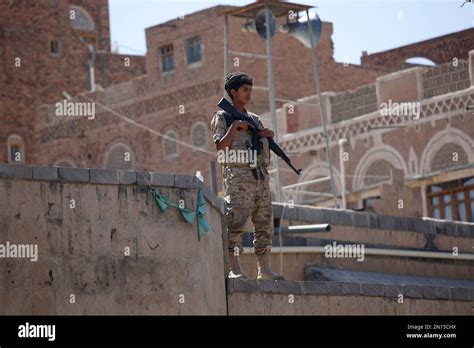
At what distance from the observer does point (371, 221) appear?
20078 mm

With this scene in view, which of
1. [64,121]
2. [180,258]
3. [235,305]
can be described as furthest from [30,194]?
[64,121]

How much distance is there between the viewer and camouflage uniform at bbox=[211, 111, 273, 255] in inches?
537

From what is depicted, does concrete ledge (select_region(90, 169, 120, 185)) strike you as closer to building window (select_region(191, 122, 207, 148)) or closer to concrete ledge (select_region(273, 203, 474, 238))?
concrete ledge (select_region(273, 203, 474, 238))

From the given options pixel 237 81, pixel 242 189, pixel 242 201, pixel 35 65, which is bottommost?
pixel 242 201

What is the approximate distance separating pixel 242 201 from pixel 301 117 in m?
24.6

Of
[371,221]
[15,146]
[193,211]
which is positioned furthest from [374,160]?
[193,211]

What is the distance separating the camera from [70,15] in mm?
47906

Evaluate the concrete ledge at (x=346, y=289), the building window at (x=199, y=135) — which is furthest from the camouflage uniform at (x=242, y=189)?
the building window at (x=199, y=135)

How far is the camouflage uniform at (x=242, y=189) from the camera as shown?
1364cm

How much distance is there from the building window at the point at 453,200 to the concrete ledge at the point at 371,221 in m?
12.3

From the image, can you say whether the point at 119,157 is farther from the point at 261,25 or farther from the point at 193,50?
the point at 261,25

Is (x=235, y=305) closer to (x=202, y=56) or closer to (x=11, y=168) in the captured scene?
(x=11, y=168)

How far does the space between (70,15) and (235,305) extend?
35.5 m

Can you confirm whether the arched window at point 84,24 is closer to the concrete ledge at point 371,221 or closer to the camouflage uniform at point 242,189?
the concrete ledge at point 371,221
